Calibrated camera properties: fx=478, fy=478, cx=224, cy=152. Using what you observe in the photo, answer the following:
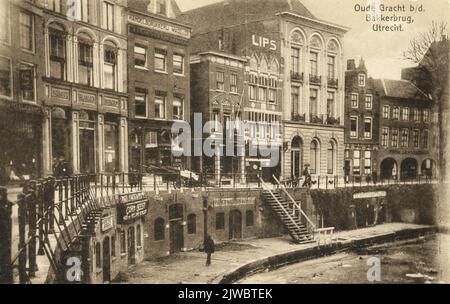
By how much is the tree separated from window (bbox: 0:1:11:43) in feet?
24.3

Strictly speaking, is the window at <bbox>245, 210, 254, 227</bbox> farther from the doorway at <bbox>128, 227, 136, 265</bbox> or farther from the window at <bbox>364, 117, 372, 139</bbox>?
the doorway at <bbox>128, 227, 136, 265</bbox>

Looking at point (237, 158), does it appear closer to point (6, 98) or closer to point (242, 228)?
point (242, 228)

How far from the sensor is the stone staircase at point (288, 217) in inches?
587

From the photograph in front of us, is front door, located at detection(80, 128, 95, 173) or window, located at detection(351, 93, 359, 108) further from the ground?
window, located at detection(351, 93, 359, 108)

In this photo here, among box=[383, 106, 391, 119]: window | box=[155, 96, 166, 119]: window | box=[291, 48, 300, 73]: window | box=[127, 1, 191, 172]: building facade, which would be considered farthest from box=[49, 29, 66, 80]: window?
box=[383, 106, 391, 119]: window

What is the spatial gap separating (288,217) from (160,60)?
6485 millimetres

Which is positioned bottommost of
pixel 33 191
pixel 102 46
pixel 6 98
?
pixel 33 191

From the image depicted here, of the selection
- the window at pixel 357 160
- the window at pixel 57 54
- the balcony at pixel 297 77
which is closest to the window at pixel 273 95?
the balcony at pixel 297 77

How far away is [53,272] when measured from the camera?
7.07 meters

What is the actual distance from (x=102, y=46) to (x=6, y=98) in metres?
3.55

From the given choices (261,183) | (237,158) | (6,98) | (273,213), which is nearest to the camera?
(6,98)

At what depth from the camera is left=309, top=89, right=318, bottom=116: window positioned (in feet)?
45.2

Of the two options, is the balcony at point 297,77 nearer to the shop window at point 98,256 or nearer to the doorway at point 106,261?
the doorway at point 106,261
